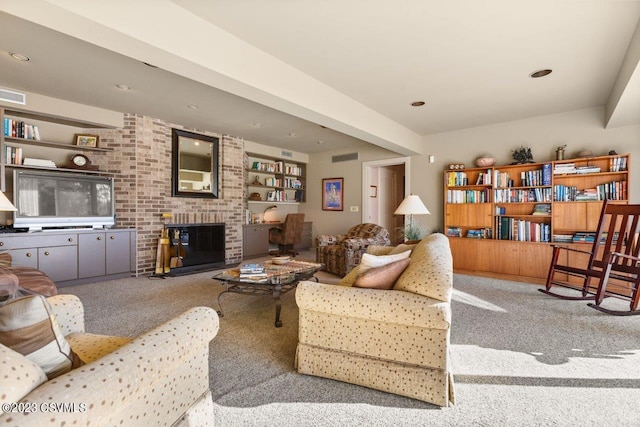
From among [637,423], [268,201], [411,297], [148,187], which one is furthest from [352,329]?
[268,201]

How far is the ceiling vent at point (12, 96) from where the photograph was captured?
3493 mm

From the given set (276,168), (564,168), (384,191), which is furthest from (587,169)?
(276,168)

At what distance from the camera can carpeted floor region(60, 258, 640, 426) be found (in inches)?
59.4

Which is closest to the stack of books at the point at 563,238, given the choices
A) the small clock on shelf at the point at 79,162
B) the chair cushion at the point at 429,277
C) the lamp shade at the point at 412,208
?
the lamp shade at the point at 412,208

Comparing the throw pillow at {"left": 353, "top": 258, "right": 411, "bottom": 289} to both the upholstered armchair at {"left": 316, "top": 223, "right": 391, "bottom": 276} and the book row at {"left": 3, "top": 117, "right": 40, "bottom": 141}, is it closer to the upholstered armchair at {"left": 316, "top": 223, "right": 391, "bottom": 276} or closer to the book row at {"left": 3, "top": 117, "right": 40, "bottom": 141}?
the upholstered armchair at {"left": 316, "top": 223, "right": 391, "bottom": 276}

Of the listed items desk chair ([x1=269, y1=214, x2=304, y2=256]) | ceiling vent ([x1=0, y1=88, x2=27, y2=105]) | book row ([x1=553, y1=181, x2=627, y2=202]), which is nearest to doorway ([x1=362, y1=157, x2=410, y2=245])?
desk chair ([x1=269, y1=214, x2=304, y2=256])

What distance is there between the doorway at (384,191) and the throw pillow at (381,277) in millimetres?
4329

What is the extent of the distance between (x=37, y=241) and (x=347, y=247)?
4026 mm

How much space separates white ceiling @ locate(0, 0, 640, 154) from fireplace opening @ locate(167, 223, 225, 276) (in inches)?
78.5

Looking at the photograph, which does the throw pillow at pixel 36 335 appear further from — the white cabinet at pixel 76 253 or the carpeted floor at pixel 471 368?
the white cabinet at pixel 76 253

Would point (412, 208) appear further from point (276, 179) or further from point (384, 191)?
point (276, 179)

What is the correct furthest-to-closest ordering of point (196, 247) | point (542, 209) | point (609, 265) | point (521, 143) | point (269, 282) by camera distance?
point (196, 247) → point (521, 143) → point (542, 209) → point (609, 265) → point (269, 282)

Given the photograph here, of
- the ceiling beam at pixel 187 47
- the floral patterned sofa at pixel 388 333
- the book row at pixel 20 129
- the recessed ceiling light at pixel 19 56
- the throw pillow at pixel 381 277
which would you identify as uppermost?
the recessed ceiling light at pixel 19 56

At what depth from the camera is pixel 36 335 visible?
33.9 inches
